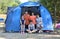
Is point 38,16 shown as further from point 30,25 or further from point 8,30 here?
point 8,30

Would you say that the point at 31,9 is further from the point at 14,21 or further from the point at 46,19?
the point at 14,21

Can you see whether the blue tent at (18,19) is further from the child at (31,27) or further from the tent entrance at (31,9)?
the child at (31,27)

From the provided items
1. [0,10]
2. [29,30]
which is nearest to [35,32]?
[29,30]

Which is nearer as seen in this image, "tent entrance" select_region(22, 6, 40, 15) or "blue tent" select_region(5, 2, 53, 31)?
"blue tent" select_region(5, 2, 53, 31)

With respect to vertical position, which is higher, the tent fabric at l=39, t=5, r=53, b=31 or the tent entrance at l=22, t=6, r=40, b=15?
the tent entrance at l=22, t=6, r=40, b=15

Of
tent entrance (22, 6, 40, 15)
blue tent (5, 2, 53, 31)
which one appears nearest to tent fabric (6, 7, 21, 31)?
blue tent (5, 2, 53, 31)

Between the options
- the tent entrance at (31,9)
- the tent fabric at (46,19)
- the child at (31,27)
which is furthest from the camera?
the tent entrance at (31,9)

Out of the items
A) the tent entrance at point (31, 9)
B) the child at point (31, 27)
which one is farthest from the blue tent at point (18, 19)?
the child at point (31, 27)

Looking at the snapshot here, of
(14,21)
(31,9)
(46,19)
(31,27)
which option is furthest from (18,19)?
(46,19)

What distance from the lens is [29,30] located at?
13.0m

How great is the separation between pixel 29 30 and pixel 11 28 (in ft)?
3.69

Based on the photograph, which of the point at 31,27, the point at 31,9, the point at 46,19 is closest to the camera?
the point at 31,27

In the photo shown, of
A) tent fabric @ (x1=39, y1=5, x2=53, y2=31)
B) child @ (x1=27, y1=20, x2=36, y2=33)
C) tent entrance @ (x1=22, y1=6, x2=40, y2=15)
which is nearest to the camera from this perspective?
child @ (x1=27, y1=20, x2=36, y2=33)

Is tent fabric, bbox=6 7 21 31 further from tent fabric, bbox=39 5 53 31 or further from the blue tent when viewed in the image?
tent fabric, bbox=39 5 53 31
